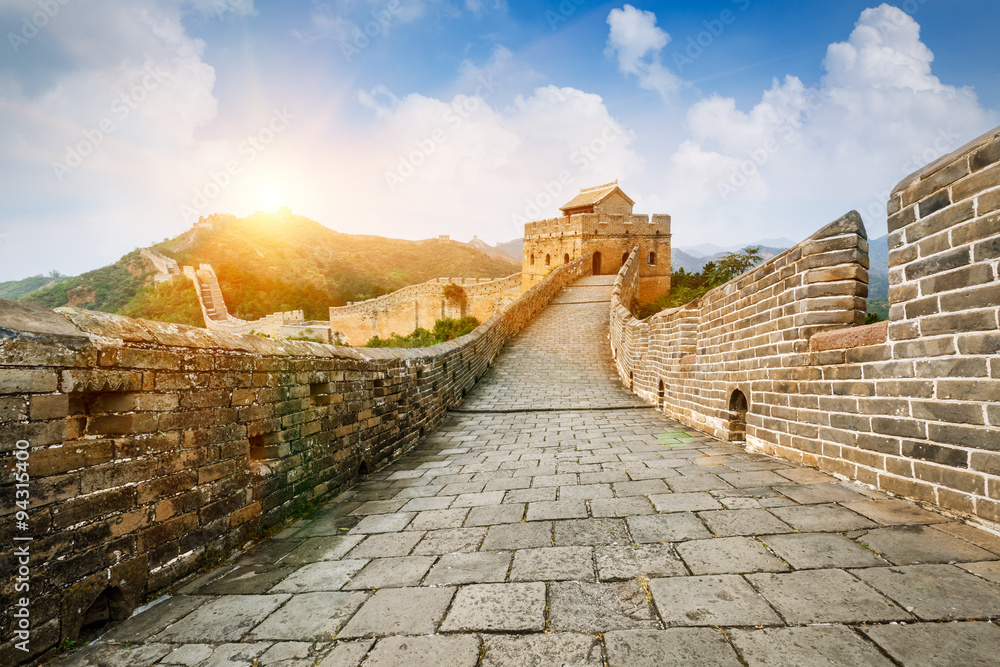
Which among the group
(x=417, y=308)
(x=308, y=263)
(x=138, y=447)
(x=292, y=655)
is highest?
(x=308, y=263)

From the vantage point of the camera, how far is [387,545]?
274 cm

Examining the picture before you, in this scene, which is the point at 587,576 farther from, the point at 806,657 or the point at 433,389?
the point at 433,389

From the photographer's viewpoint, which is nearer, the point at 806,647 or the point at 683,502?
the point at 806,647

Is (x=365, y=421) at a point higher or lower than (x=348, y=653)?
higher

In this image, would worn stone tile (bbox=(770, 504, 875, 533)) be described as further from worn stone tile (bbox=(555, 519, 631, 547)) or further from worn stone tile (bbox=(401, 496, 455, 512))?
worn stone tile (bbox=(401, 496, 455, 512))

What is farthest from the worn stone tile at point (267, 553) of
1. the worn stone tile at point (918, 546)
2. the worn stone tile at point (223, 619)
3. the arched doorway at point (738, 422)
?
the arched doorway at point (738, 422)

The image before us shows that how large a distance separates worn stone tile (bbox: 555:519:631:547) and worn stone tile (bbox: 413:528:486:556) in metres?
0.50

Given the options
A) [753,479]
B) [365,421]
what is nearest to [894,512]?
[753,479]

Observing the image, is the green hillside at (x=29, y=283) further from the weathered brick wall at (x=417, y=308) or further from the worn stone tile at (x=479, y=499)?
the worn stone tile at (x=479, y=499)

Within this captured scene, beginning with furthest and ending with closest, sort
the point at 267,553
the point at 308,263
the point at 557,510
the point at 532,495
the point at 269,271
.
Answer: the point at 308,263, the point at 269,271, the point at 532,495, the point at 557,510, the point at 267,553

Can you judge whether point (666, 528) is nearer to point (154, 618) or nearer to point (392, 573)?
point (392, 573)

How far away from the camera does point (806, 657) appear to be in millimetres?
1450

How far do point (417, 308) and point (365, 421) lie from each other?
31.2m

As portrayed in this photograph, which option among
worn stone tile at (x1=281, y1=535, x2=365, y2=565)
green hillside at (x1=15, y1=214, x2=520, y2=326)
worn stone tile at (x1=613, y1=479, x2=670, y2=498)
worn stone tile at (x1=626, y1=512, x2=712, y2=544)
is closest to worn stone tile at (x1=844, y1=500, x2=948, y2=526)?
worn stone tile at (x1=626, y1=512, x2=712, y2=544)
